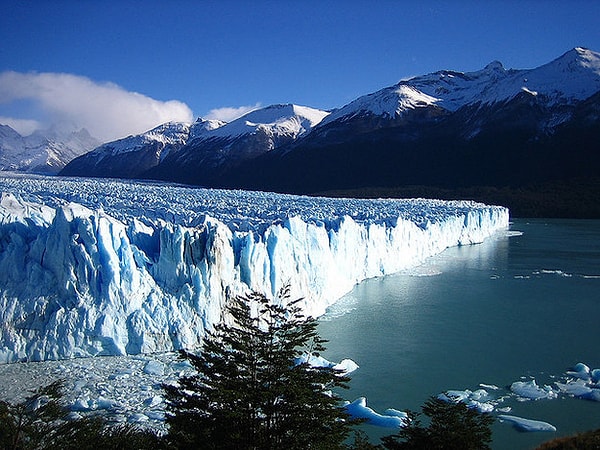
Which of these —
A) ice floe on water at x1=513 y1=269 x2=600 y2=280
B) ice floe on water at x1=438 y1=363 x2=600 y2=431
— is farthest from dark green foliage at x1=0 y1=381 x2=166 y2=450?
ice floe on water at x1=513 y1=269 x2=600 y2=280

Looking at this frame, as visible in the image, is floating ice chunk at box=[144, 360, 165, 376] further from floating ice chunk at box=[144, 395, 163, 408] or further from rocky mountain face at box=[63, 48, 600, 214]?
rocky mountain face at box=[63, 48, 600, 214]

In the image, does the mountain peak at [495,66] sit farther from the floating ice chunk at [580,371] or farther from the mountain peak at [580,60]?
the floating ice chunk at [580,371]

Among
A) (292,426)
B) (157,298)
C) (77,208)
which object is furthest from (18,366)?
(292,426)

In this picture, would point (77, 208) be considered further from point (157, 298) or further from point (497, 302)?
point (497, 302)

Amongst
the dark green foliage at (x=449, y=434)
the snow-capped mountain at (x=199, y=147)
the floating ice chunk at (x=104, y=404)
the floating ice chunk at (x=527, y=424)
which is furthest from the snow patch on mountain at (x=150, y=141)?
the dark green foliage at (x=449, y=434)

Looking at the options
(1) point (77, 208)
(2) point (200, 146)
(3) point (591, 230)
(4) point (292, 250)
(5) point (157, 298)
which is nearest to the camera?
(5) point (157, 298)

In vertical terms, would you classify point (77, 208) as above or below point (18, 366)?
above
